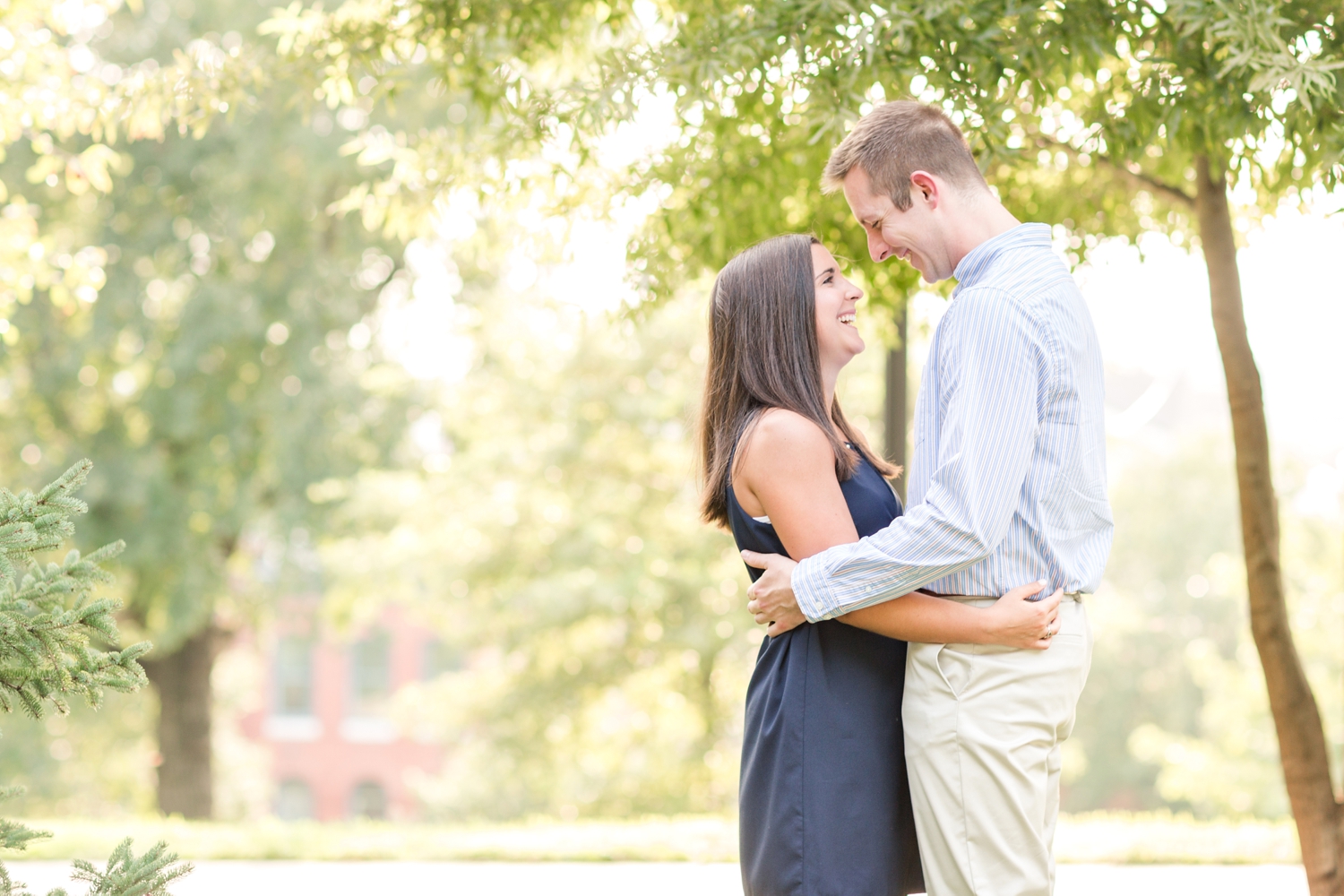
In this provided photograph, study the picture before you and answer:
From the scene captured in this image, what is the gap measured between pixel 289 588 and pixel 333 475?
1.62m

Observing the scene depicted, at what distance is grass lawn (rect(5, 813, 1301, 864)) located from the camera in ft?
19.3

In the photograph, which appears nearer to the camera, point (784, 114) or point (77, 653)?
point (77, 653)

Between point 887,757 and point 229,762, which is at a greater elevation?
point 887,757

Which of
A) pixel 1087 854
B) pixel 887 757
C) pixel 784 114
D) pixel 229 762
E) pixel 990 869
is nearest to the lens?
pixel 990 869

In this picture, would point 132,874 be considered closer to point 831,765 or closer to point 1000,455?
point 831,765

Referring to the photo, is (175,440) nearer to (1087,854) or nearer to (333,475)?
(333,475)

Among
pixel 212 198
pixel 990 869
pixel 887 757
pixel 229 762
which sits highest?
pixel 212 198

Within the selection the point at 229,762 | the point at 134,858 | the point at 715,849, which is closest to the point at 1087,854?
the point at 715,849

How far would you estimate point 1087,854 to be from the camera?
5781 mm

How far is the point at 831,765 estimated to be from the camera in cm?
213

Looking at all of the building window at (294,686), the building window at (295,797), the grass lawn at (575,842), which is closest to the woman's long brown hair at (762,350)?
the grass lawn at (575,842)

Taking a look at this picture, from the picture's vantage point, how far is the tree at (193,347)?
445 inches

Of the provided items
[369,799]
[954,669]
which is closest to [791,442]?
[954,669]

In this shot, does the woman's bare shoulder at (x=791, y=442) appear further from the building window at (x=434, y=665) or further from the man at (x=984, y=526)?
the building window at (x=434, y=665)
